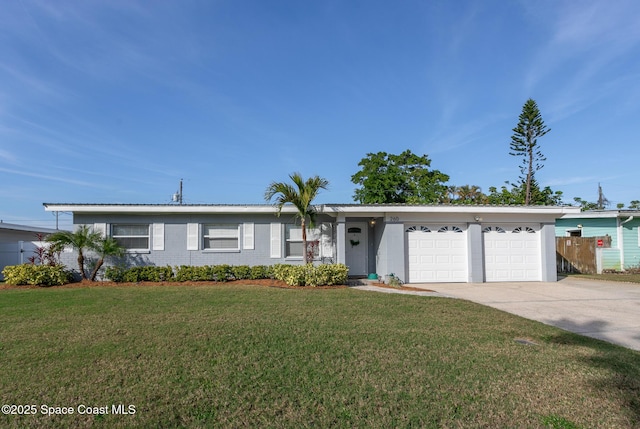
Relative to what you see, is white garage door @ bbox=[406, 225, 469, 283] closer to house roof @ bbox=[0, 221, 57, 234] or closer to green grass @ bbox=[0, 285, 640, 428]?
green grass @ bbox=[0, 285, 640, 428]

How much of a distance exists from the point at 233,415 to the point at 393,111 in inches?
636

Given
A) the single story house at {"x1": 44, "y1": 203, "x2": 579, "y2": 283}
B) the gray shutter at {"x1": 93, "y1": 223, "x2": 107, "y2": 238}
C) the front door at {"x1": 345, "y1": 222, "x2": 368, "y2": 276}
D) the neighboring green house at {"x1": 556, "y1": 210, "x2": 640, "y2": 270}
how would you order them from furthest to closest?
the neighboring green house at {"x1": 556, "y1": 210, "x2": 640, "y2": 270} → the front door at {"x1": 345, "y1": 222, "x2": 368, "y2": 276} → the gray shutter at {"x1": 93, "y1": 223, "x2": 107, "y2": 238} → the single story house at {"x1": 44, "y1": 203, "x2": 579, "y2": 283}

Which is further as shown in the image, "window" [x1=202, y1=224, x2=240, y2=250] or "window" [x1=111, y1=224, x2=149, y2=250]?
"window" [x1=202, y1=224, x2=240, y2=250]

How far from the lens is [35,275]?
40.4 feet

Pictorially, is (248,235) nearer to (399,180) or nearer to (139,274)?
(139,274)

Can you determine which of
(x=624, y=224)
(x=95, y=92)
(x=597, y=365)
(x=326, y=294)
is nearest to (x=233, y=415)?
(x=597, y=365)

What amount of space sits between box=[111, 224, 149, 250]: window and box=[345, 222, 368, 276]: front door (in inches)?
309

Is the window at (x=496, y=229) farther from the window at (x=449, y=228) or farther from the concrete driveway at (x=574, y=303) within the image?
the concrete driveway at (x=574, y=303)

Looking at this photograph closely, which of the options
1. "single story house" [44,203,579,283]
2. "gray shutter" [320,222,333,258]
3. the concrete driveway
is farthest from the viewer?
"gray shutter" [320,222,333,258]

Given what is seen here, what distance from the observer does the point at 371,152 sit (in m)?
31.5

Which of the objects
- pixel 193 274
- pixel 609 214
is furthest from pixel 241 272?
pixel 609 214

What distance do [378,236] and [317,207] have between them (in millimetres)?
2901

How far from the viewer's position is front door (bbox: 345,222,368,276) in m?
15.2

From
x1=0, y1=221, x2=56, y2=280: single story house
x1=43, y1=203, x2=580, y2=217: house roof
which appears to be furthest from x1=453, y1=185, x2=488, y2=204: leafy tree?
x1=0, y1=221, x2=56, y2=280: single story house
